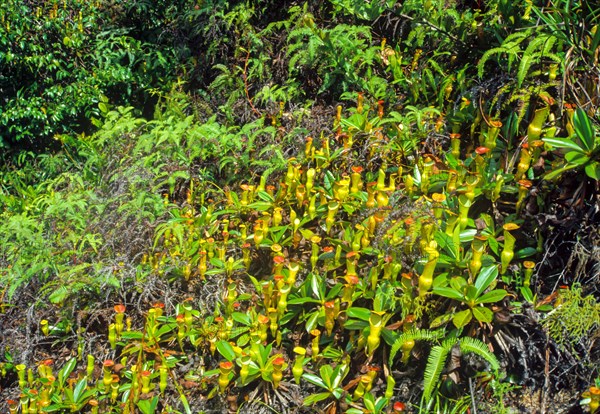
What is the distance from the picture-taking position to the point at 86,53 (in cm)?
538

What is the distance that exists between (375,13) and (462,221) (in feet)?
6.31

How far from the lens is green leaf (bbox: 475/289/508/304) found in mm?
2791

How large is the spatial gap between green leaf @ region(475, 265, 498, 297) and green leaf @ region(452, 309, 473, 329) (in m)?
0.10

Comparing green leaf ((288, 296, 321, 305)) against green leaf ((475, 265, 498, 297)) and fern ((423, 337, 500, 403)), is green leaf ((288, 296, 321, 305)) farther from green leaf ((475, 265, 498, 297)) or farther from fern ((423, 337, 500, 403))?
green leaf ((475, 265, 498, 297))

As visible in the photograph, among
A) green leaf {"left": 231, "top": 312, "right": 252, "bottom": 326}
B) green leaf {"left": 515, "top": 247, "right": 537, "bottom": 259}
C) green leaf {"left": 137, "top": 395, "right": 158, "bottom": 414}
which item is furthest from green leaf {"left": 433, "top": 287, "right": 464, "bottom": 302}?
green leaf {"left": 137, "top": 395, "right": 158, "bottom": 414}

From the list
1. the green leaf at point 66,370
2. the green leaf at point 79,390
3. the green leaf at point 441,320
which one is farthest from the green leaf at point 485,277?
the green leaf at point 66,370

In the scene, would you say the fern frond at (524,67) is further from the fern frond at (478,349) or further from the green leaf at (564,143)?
the fern frond at (478,349)

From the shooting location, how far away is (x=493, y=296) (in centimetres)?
281

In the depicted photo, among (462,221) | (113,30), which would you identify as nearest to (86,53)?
(113,30)

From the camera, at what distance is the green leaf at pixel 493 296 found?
2.79 meters

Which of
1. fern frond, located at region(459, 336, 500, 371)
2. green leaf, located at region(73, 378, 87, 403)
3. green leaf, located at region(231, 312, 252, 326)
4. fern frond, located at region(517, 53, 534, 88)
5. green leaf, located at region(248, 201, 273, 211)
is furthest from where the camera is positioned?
green leaf, located at region(248, 201, 273, 211)

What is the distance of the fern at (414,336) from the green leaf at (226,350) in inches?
31.0

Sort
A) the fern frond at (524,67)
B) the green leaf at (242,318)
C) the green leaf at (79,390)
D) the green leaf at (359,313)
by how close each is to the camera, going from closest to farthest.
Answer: the green leaf at (359,313), the green leaf at (79,390), the green leaf at (242,318), the fern frond at (524,67)

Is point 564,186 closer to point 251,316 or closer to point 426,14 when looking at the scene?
point 251,316
